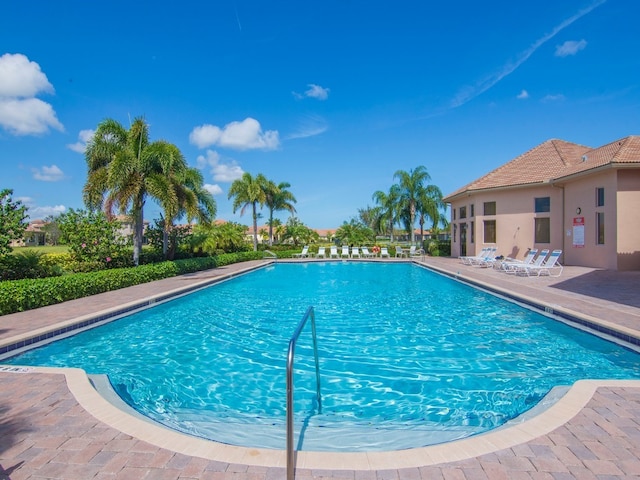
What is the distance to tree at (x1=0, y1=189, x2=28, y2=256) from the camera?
9912mm

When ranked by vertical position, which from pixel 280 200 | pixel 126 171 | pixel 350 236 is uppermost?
pixel 280 200

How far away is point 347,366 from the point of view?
5.91 m

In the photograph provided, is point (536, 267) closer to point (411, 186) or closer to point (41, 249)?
point (411, 186)

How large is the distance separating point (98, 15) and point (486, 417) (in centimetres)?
1496


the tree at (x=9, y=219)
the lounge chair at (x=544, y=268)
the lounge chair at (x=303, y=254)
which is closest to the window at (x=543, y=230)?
the lounge chair at (x=544, y=268)

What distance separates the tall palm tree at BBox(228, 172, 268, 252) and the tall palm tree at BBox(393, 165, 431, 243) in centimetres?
1130

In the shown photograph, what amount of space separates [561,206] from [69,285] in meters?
21.5

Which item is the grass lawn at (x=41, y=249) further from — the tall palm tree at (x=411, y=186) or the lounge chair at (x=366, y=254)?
the tall palm tree at (x=411, y=186)

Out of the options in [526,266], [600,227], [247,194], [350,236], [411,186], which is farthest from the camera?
[350,236]

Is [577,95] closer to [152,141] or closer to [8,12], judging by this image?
[152,141]

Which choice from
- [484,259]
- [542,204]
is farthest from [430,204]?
[484,259]

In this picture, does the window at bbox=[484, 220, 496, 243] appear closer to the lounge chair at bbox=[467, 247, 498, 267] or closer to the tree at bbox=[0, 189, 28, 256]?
the lounge chair at bbox=[467, 247, 498, 267]

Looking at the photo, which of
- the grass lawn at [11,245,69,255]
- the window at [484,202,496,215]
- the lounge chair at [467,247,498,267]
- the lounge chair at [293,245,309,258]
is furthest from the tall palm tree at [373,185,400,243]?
the grass lawn at [11,245,69,255]

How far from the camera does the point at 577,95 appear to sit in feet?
57.1
